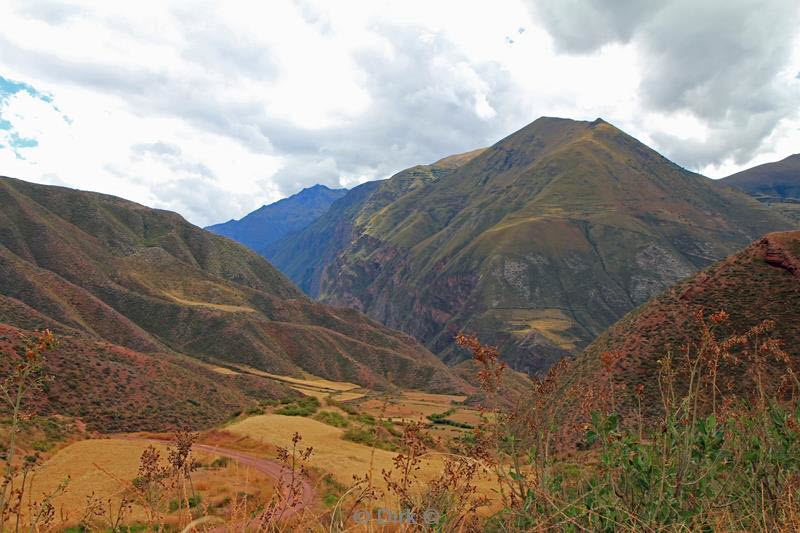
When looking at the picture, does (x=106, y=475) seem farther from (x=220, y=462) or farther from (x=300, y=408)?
(x=300, y=408)

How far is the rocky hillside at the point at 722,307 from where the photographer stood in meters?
31.6

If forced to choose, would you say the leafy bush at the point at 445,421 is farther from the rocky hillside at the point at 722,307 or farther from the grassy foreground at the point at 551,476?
the grassy foreground at the point at 551,476

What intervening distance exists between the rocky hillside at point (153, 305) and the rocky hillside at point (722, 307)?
52.0 m

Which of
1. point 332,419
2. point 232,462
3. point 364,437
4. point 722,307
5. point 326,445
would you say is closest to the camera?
point 232,462

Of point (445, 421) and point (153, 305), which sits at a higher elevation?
point (153, 305)

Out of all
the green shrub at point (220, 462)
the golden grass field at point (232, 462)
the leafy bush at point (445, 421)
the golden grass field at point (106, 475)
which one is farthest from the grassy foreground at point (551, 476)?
the leafy bush at point (445, 421)

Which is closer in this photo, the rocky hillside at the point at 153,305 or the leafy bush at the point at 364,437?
the leafy bush at the point at 364,437

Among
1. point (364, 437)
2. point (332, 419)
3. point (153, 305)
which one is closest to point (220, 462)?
point (364, 437)

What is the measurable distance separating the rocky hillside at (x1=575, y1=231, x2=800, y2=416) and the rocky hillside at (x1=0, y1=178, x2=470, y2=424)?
52.0m

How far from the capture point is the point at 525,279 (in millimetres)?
183750

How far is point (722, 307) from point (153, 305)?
93582 millimetres

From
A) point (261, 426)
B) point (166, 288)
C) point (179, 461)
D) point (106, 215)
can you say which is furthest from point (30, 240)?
point (179, 461)

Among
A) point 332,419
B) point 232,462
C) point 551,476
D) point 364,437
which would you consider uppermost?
point 551,476

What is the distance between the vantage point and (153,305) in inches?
3910
